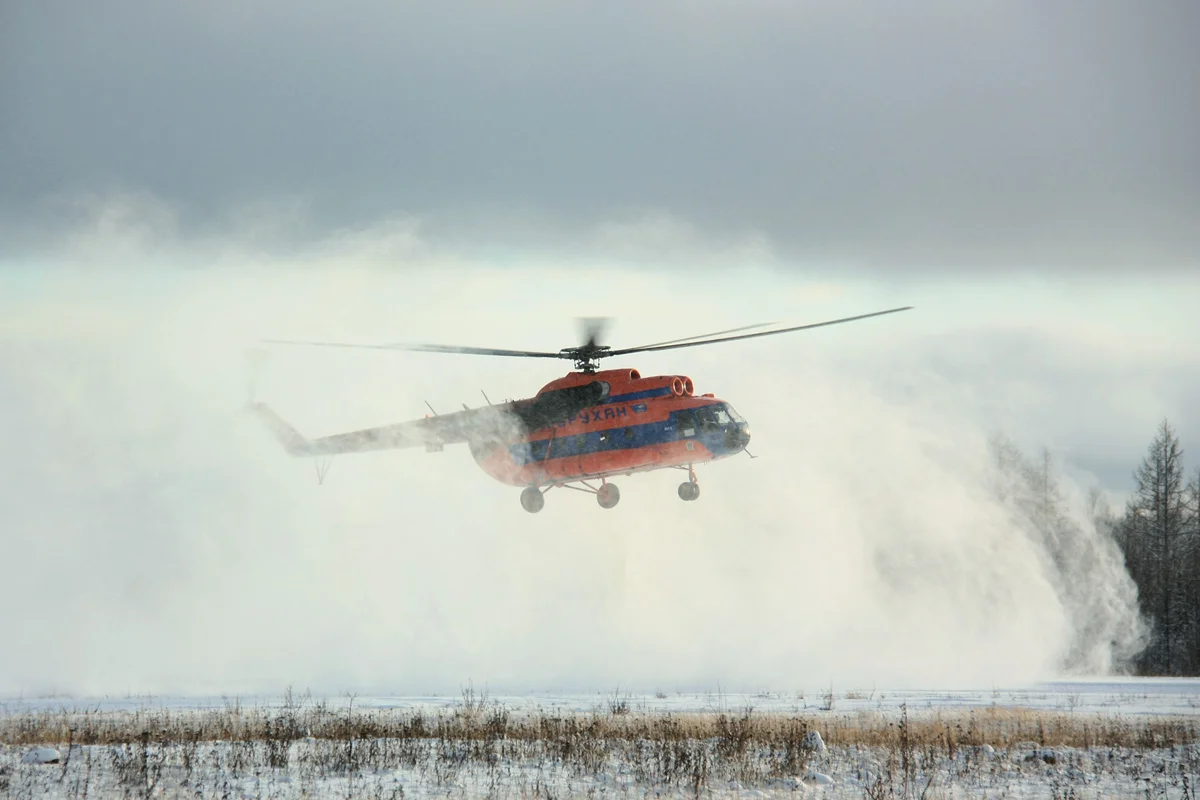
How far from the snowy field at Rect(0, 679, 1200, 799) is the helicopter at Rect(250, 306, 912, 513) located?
8020 millimetres

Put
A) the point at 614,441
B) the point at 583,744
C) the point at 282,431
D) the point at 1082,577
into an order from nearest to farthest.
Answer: the point at 583,744, the point at 614,441, the point at 282,431, the point at 1082,577

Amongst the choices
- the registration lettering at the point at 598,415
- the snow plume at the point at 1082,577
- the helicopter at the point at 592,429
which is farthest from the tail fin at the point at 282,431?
the snow plume at the point at 1082,577

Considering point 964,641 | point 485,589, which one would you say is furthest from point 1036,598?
point 485,589

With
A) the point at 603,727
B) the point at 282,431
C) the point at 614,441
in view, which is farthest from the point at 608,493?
the point at 282,431

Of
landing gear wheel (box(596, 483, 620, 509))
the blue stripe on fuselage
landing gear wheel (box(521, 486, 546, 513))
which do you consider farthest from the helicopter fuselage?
landing gear wheel (box(596, 483, 620, 509))

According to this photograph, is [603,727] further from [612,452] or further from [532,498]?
[532,498]

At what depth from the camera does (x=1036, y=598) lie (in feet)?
201

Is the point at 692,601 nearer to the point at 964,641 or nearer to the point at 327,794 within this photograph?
the point at 964,641

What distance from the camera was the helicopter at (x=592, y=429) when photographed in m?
35.3

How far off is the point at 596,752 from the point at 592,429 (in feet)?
55.1

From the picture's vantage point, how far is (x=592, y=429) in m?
36.5

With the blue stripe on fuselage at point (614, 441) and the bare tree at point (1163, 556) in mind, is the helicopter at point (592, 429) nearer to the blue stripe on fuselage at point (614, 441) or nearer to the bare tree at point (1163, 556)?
the blue stripe on fuselage at point (614, 441)

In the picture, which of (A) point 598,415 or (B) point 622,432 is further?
(A) point 598,415

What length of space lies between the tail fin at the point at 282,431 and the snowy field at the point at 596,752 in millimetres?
13914
